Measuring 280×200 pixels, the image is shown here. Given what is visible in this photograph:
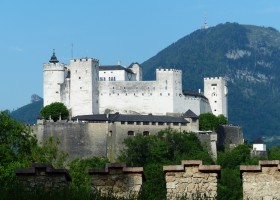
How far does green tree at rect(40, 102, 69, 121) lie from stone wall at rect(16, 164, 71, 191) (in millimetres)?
85247

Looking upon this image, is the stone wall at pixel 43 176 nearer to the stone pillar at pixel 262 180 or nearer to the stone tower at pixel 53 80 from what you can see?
the stone pillar at pixel 262 180

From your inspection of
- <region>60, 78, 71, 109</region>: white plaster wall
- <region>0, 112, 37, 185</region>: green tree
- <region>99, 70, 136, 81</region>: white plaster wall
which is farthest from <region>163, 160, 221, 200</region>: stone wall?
<region>99, 70, 136, 81</region>: white plaster wall

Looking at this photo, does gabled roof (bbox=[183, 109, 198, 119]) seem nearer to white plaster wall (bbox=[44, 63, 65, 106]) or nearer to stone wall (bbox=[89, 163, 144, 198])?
white plaster wall (bbox=[44, 63, 65, 106])

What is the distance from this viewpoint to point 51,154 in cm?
5912

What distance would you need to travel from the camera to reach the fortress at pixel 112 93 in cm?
10800

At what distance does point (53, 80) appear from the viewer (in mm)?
112250

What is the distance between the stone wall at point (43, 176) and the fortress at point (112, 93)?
87.2 meters

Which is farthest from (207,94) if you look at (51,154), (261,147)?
(51,154)

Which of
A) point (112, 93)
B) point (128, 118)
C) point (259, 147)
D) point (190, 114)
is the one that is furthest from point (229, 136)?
point (128, 118)

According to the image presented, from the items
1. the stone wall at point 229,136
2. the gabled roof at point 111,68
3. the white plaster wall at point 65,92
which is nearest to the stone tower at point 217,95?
the stone wall at point 229,136

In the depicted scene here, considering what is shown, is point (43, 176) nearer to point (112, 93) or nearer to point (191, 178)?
point (191, 178)

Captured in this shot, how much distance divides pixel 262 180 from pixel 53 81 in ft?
307

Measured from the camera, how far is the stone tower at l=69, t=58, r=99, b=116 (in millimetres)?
107438

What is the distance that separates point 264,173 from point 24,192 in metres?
4.35
